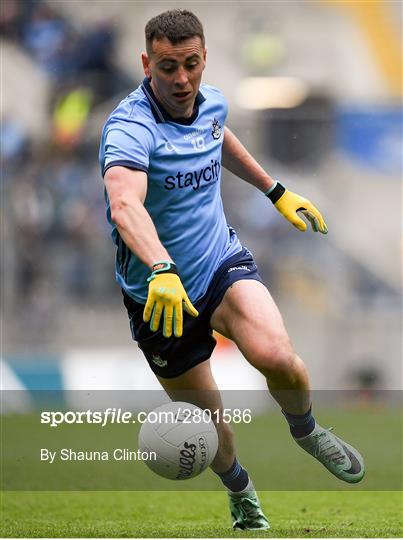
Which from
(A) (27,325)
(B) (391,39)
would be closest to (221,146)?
(A) (27,325)

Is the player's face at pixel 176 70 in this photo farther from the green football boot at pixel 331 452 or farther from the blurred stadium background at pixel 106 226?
the blurred stadium background at pixel 106 226

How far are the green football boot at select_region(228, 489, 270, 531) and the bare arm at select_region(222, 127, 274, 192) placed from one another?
167cm

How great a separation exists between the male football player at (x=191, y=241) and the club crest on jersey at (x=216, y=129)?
0.01 metres

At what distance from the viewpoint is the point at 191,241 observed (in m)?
5.85

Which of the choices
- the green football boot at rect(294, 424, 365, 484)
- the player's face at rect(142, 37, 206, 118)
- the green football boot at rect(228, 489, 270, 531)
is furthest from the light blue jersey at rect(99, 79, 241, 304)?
the green football boot at rect(228, 489, 270, 531)

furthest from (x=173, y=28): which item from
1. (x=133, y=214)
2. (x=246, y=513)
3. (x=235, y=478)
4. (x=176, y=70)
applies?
(x=246, y=513)

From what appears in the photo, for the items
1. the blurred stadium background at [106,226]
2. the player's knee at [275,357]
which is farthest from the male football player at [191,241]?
the blurred stadium background at [106,226]

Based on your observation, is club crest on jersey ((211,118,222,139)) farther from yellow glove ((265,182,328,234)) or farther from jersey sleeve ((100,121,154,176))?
yellow glove ((265,182,328,234))

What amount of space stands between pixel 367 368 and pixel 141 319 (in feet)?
33.5

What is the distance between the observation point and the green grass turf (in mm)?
5879

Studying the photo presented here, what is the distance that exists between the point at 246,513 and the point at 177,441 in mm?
936

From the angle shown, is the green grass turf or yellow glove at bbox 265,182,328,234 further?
yellow glove at bbox 265,182,328,234

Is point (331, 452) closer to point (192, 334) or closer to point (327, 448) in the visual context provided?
point (327, 448)

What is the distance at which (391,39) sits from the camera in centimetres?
2138
